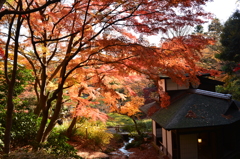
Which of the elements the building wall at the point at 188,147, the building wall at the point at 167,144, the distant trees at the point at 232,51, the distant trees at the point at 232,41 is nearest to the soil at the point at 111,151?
the building wall at the point at 167,144

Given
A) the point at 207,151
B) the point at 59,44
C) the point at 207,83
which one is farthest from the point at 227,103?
the point at 59,44

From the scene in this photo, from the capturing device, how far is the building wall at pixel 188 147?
24.9 feet

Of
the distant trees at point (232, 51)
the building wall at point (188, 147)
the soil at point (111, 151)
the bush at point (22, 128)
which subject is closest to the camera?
the bush at point (22, 128)

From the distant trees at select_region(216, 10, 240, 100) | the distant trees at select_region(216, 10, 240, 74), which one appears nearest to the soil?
the distant trees at select_region(216, 10, 240, 100)

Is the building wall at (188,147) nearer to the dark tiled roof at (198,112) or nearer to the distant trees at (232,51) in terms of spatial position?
the dark tiled roof at (198,112)

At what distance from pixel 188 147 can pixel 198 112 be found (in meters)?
1.69

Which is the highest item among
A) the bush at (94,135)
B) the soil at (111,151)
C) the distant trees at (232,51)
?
the distant trees at (232,51)

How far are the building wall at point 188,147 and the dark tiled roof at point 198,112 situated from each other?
3.96ft

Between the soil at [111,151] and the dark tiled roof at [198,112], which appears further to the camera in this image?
the soil at [111,151]

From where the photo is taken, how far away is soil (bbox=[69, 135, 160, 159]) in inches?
358

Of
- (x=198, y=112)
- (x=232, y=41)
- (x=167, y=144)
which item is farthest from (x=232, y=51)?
(x=167, y=144)

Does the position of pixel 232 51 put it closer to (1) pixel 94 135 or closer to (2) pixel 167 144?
(2) pixel 167 144

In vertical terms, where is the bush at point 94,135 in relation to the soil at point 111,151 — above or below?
above

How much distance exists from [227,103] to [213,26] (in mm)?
16553
